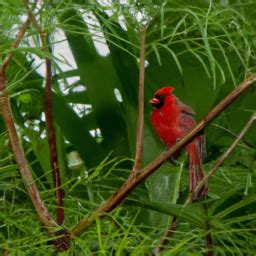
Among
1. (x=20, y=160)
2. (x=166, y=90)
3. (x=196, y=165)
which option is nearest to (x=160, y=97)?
(x=166, y=90)

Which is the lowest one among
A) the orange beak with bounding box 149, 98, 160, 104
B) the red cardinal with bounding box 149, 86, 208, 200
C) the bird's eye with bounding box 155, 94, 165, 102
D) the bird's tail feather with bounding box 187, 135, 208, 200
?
the bird's tail feather with bounding box 187, 135, 208, 200

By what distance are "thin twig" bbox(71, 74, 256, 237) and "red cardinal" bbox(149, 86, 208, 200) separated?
150 millimetres

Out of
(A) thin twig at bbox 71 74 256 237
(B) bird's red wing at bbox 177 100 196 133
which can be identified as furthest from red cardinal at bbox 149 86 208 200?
(A) thin twig at bbox 71 74 256 237

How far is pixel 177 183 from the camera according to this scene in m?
1.04

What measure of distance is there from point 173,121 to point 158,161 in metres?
0.30

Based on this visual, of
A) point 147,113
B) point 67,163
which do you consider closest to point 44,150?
point 67,163

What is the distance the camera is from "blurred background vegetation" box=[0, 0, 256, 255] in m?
0.94

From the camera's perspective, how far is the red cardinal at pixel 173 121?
102 cm

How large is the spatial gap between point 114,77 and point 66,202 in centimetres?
25

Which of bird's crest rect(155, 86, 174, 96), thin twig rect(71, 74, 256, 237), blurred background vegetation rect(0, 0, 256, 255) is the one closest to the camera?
thin twig rect(71, 74, 256, 237)

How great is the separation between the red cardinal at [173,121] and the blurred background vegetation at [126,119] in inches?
1.0

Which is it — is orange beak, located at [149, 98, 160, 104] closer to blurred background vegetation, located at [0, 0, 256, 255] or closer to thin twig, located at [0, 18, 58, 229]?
blurred background vegetation, located at [0, 0, 256, 255]

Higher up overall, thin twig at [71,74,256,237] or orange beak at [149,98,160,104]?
thin twig at [71,74,256,237]

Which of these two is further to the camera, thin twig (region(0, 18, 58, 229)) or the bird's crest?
the bird's crest
